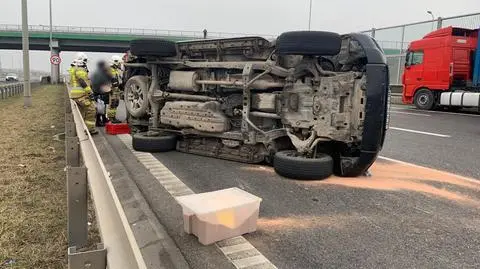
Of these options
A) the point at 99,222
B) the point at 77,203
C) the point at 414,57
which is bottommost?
the point at 77,203

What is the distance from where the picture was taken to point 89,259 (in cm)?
172

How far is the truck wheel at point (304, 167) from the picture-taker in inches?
207

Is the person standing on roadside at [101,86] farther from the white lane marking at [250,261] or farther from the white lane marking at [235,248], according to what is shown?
the white lane marking at [250,261]

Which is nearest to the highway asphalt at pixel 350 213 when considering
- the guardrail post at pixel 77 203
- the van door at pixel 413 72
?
the guardrail post at pixel 77 203

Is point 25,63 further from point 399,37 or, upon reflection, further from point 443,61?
point 399,37

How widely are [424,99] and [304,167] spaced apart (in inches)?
583

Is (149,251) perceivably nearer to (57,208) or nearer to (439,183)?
(57,208)

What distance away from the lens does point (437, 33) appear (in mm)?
17250

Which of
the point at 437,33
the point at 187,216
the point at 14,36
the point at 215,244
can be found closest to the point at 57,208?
the point at 187,216

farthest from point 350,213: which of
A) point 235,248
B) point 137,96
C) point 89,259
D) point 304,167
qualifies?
point 137,96

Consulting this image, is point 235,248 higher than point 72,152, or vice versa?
point 72,152

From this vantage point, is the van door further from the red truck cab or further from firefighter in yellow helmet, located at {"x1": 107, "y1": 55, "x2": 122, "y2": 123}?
firefighter in yellow helmet, located at {"x1": 107, "y1": 55, "x2": 122, "y2": 123}

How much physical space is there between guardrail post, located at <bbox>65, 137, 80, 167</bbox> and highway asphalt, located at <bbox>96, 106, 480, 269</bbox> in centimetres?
99

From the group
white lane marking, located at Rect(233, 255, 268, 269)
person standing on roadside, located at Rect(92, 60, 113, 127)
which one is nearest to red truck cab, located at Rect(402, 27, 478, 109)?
person standing on roadside, located at Rect(92, 60, 113, 127)
